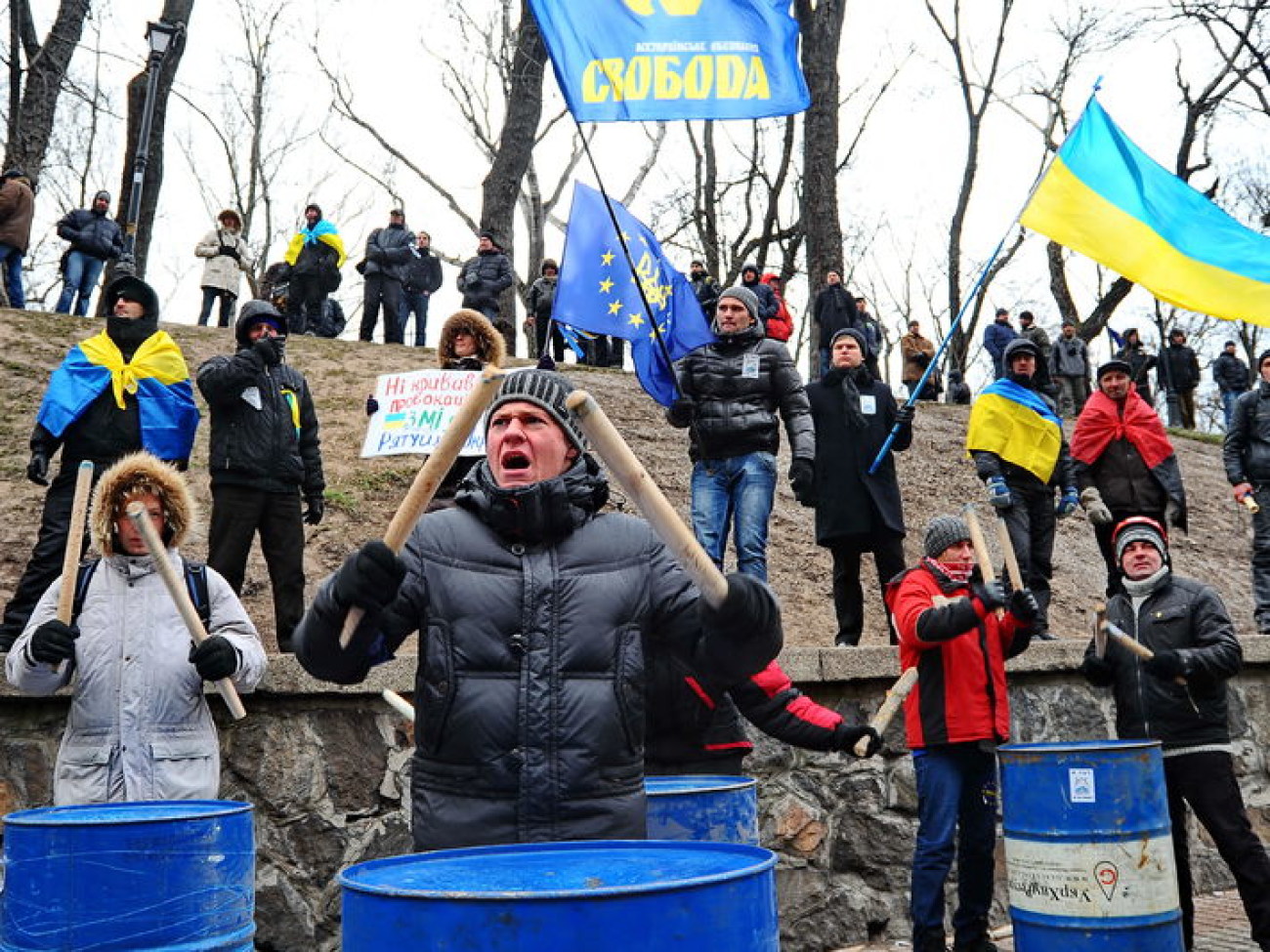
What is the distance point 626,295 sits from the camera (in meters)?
7.08

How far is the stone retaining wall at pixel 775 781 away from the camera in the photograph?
202 inches

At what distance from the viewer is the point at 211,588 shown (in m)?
4.50

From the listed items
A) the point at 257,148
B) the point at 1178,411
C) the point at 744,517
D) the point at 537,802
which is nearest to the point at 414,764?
the point at 537,802

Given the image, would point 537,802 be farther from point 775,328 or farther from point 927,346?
point 927,346

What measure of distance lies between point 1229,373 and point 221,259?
14.8m

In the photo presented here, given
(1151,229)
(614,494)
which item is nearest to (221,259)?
(614,494)

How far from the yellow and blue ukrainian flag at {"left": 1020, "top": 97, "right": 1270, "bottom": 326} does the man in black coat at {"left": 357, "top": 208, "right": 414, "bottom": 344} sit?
9.03 meters

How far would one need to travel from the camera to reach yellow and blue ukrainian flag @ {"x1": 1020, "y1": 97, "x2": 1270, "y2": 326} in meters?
6.71

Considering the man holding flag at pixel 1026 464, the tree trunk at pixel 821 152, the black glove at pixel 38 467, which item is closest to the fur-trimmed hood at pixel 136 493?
the black glove at pixel 38 467

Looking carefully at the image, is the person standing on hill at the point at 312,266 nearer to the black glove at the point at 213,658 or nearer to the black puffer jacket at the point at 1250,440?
the black puffer jacket at the point at 1250,440

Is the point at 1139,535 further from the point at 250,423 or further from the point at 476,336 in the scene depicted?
the point at 250,423

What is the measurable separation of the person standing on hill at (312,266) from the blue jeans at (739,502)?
8.49m

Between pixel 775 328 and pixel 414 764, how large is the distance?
11.2 meters

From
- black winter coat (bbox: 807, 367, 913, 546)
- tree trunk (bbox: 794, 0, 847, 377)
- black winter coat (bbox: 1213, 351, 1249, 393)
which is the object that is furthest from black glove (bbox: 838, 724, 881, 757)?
black winter coat (bbox: 1213, 351, 1249, 393)
